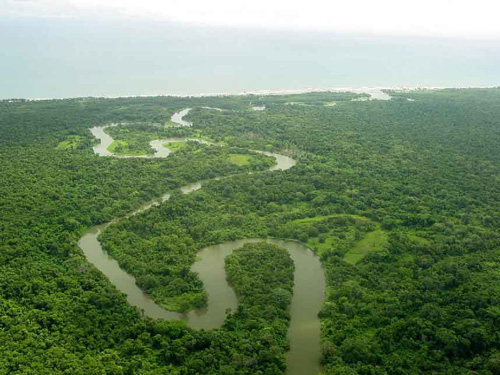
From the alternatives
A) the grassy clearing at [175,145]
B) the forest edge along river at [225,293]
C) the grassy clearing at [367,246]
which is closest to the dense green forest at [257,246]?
the grassy clearing at [367,246]

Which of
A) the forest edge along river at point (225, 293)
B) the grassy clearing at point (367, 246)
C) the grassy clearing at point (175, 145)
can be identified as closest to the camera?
the forest edge along river at point (225, 293)

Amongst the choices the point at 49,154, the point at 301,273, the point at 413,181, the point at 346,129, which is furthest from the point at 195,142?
the point at 301,273

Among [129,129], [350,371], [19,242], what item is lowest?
[350,371]

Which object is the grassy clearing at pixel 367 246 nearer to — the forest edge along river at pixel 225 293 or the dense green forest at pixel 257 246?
the dense green forest at pixel 257 246

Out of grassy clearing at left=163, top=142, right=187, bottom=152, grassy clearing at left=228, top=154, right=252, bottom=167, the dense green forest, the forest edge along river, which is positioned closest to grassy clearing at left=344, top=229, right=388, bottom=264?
the dense green forest

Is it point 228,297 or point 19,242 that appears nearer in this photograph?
point 228,297

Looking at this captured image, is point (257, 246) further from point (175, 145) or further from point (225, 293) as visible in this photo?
point (175, 145)

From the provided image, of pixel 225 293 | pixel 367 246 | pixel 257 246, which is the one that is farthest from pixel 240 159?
pixel 225 293

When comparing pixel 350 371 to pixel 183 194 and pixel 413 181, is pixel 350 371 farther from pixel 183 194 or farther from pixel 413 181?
pixel 413 181
